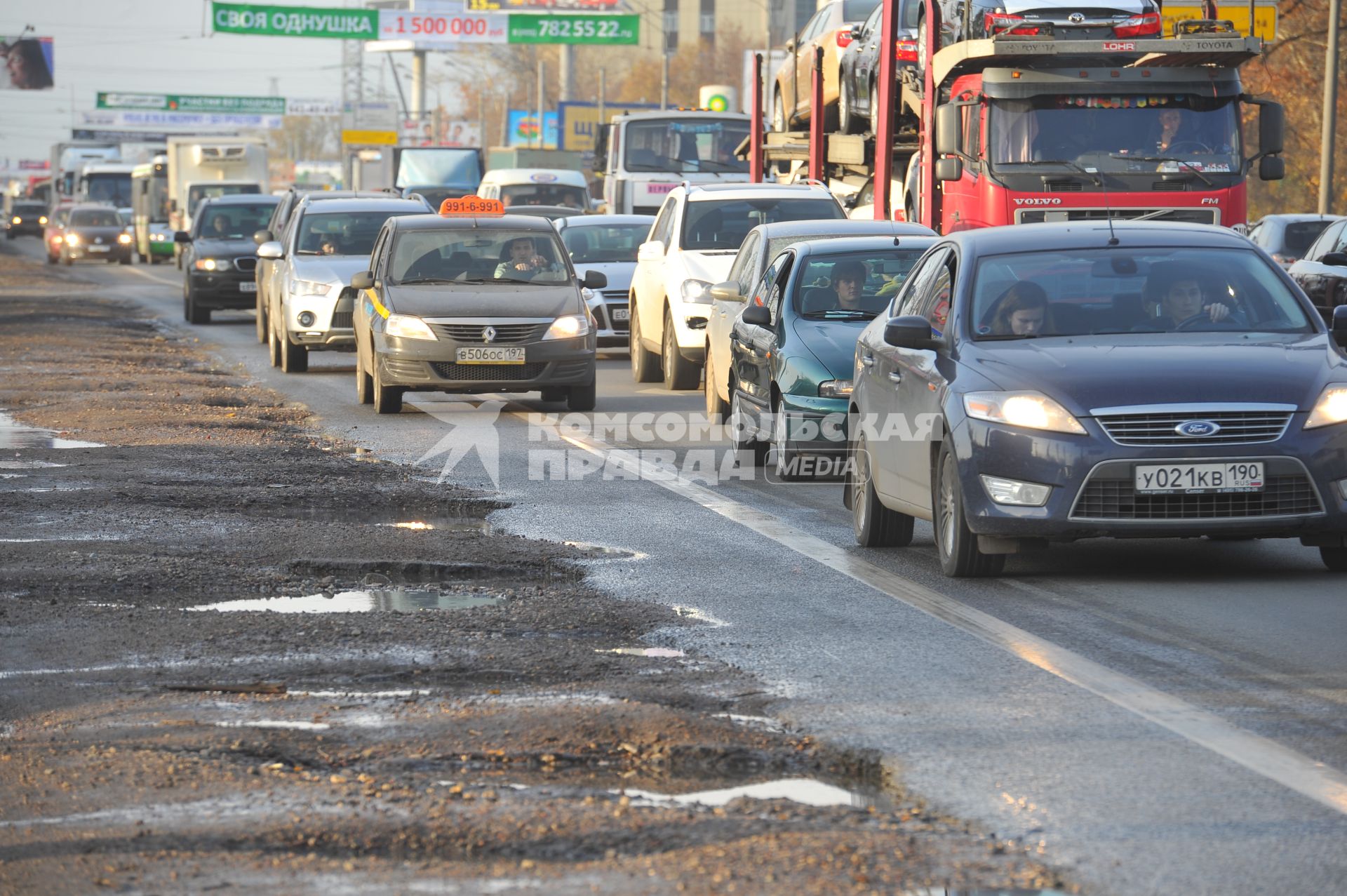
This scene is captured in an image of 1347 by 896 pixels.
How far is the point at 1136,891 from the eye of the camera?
4598 mm

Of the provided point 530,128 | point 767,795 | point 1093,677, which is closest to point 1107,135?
point 1093,677

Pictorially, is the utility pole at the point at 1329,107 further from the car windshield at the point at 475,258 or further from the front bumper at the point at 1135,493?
the front bumper at the point at 1135,493

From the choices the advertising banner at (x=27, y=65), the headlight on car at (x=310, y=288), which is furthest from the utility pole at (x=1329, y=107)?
the advertising banner at (x=27, y=65)

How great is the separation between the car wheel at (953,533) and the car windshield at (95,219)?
6578cm

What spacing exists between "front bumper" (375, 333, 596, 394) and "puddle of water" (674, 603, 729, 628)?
9.89 metres

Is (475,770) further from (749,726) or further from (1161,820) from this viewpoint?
(1161,820)

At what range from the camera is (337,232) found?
82.1 ft

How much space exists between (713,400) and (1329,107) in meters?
23.4

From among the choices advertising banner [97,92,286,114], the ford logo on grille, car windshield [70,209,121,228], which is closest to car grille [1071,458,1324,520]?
the ford logo on grille

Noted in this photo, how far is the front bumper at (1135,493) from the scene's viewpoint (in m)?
8.82

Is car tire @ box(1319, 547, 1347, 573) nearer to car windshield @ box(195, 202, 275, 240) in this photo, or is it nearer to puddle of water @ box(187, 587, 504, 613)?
puddle of water @ box(187, 587, 504, 613)

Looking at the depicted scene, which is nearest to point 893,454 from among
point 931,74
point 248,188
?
point 931,74

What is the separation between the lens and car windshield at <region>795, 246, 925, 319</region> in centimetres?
1427

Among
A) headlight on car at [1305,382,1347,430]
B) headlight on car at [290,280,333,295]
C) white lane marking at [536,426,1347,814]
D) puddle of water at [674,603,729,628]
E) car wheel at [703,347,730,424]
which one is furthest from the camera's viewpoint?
headlight on car at [290,280,333,295]
